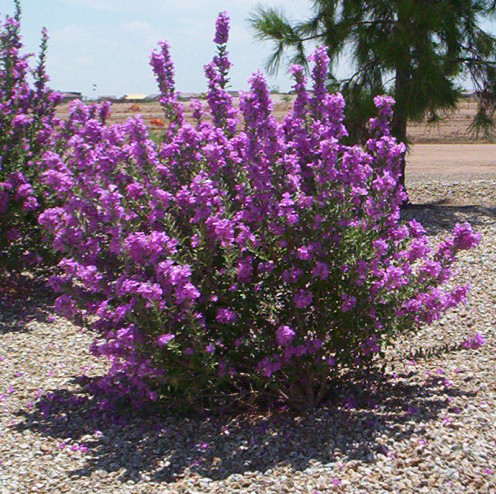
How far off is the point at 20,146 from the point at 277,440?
4.17 metres

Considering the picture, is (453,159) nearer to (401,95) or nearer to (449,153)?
(449,153)

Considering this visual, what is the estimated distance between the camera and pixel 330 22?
11453 millimetres

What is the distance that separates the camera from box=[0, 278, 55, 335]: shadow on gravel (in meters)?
6.39

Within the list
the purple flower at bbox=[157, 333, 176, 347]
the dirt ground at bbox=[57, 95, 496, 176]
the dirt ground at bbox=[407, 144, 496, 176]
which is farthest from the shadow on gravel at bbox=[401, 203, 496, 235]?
the purple flower at bbox=[157, 333, 176, 347]

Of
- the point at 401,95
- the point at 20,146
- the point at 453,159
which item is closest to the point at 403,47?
the point at 401,95

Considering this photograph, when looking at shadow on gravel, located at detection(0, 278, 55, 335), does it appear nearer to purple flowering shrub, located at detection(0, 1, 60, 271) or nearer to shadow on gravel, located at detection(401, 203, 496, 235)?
purple flowering shrub, located at detection(0, 1, 60, 271)

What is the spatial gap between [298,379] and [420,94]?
736 centimetres

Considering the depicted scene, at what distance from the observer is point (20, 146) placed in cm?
687

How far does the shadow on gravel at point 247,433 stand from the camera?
379 cm

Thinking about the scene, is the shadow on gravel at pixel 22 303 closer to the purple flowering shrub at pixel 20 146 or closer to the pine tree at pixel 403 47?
the purple flowering shrub at pixel 20 146

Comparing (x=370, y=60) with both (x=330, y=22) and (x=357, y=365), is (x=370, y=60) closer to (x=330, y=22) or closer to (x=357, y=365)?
(x=330, y=22)

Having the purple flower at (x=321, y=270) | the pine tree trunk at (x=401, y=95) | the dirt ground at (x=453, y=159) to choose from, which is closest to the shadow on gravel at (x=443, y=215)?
the pine tree trunk at (x=401, y=95)

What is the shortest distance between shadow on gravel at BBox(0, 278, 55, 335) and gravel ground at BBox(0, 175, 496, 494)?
100 centimetres

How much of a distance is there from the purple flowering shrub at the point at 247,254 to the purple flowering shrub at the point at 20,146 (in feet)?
8.64
